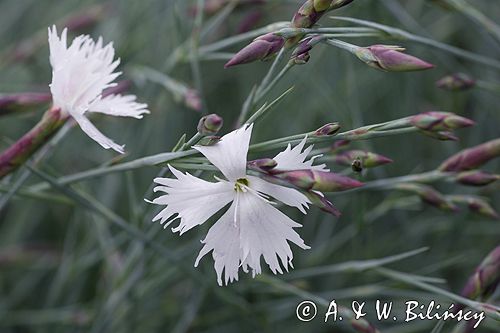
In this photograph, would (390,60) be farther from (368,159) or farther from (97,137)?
(97,137)

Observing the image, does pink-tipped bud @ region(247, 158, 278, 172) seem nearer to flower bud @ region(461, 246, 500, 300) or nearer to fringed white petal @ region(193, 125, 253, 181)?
fringed white petal @ region(193, 125, 253, 181)

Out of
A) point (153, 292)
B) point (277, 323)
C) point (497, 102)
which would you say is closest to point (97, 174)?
point (153, 292)

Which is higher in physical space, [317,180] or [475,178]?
[475,178]

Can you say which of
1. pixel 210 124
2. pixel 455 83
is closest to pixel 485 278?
pixel 455 83

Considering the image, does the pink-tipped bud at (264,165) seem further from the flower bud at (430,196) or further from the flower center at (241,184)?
the flower bud at (430,196)

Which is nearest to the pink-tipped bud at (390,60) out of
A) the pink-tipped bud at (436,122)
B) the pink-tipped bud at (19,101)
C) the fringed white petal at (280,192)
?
the pink-tipped bud at (436,122)

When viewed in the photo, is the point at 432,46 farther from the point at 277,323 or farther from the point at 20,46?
the point at 20,46

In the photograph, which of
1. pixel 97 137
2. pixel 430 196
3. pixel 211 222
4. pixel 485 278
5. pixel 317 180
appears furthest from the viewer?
pixel 211 222
